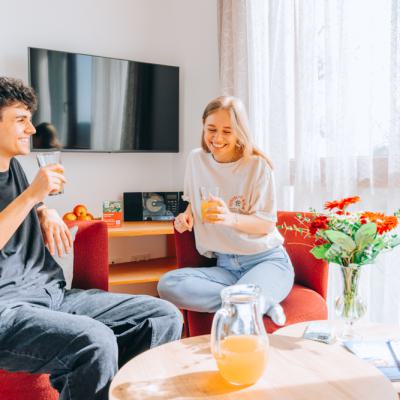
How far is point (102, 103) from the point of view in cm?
311

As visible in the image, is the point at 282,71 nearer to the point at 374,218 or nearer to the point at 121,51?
the point at 121,51

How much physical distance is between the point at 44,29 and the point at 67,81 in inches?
14.5

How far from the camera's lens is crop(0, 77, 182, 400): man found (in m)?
1.30

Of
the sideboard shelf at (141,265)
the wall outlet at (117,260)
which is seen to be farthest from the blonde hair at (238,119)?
the wall outlet at (117,260)

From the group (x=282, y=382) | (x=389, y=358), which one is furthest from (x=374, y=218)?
(x=282, y=382)


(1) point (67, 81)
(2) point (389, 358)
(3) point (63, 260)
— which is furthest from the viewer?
(1) point (67, 81)

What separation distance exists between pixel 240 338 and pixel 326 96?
1.68 metres

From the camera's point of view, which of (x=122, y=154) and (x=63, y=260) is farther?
(x=122, y=154)

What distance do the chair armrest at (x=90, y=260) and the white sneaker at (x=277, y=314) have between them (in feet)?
2.18

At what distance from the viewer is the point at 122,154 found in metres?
3.33

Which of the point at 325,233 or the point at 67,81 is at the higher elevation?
the point at 67,81

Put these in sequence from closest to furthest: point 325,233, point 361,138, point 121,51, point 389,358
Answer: point 389,358, point 325,233, point 361,138, point 121,51

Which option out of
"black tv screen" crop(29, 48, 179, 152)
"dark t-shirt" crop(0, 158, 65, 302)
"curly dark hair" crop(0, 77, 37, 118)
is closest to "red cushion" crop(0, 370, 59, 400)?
"dark t-shirt" crop(0, 158, 65, 302)

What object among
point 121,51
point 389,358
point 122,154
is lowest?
point 389,358
